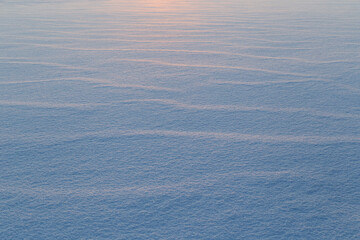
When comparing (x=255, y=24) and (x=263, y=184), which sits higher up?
(x=255, y=24)

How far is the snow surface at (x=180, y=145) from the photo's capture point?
90cm

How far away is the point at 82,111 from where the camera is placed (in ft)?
5.24

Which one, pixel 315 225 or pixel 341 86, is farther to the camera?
pixel 341 86

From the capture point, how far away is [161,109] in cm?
161

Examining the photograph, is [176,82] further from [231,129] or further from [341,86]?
[341,86]

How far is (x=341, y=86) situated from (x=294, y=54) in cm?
81

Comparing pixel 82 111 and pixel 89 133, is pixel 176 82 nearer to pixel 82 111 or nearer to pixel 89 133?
pixel 82 111

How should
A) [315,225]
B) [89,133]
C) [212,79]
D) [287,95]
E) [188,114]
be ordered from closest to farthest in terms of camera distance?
[315,225] < [89,133] < [188,114] < [287,95] < [212,79]

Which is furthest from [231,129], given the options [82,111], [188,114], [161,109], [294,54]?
[294,54]

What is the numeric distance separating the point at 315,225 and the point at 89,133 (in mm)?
865

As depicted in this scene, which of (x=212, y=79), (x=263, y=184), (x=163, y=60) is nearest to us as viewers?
(x=263, y=184)

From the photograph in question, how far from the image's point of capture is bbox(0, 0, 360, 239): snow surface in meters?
0.90

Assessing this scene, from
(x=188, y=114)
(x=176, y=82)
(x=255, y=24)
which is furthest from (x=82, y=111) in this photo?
(x=255, y=24)

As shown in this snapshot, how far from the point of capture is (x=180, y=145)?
50.5 inches
